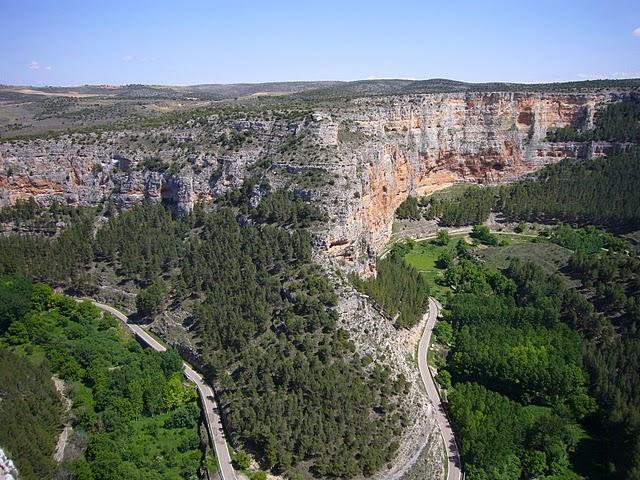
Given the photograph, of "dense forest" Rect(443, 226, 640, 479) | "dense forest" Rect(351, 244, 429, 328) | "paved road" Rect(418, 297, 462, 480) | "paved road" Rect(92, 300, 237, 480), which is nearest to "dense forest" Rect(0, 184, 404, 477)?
"paved road" Rect(92, 300, 237, 480)

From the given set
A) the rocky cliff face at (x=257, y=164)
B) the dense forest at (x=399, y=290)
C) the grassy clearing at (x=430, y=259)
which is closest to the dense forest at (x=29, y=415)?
the rocky cliff face at (x=257, y=164)

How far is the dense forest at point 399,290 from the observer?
7081 cm

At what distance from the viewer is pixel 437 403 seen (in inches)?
2363

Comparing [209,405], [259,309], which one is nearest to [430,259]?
[259,309]

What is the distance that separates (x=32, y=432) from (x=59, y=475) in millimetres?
5089

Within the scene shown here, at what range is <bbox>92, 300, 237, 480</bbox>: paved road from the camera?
1956 inches

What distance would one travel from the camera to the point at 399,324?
231ft

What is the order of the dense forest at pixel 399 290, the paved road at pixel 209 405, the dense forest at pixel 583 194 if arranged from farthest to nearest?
the dense forest at pixel 583 194, the dense forest at pixel 399 290, the paved road at pixel 209 405

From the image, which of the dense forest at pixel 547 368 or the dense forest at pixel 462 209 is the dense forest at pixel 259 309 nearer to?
the dense forest at pixel 547 368

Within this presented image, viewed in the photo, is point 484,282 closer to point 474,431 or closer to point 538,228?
point 538,228

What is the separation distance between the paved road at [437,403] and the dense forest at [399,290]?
2.34 meters

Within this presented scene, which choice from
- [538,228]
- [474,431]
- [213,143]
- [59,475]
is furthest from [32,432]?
→ [538,228]

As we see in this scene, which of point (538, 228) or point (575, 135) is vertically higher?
point (575, 135)

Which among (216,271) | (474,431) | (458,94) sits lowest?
(474,431)
